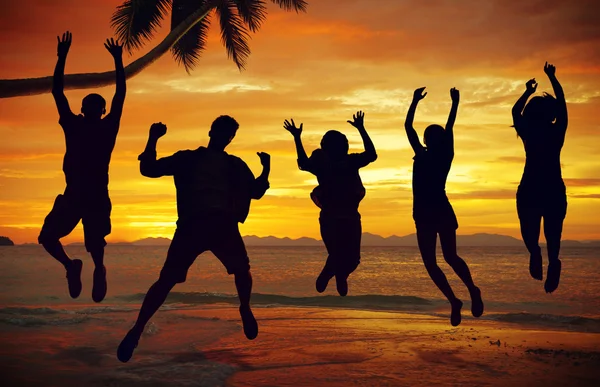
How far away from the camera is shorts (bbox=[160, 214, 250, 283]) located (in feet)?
24.9

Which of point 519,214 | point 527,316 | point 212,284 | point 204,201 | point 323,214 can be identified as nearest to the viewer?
point 204,201

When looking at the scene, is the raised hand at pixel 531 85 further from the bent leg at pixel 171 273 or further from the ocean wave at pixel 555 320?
the ocean wave at pixel 555 320

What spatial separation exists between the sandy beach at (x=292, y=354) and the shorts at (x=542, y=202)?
15.1 ft

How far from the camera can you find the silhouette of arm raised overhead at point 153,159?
24.2 feet

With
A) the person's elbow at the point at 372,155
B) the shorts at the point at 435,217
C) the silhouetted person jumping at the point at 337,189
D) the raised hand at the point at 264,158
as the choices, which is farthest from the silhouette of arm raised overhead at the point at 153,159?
the shorts at the point at 435,217

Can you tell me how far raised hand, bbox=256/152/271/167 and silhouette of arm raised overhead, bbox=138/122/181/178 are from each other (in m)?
1.21

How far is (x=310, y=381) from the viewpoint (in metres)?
11.7

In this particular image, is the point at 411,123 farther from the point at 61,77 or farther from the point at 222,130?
the point at 61,77

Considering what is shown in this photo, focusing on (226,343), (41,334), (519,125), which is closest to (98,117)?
(519,125)

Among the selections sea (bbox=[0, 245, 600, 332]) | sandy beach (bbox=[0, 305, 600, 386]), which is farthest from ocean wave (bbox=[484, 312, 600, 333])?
sandy beach (bbox=[0, 305, 600, 386])

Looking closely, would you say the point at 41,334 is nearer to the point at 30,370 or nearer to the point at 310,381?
the point at 30,370

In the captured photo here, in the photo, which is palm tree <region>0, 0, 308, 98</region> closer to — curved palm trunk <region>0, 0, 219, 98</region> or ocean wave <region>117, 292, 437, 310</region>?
curved palm trunk <region>0, 0, 219, 98</region>

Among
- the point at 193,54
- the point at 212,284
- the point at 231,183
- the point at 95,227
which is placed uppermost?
the point at 193,54

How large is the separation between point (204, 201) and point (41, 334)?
1342 centimetres
